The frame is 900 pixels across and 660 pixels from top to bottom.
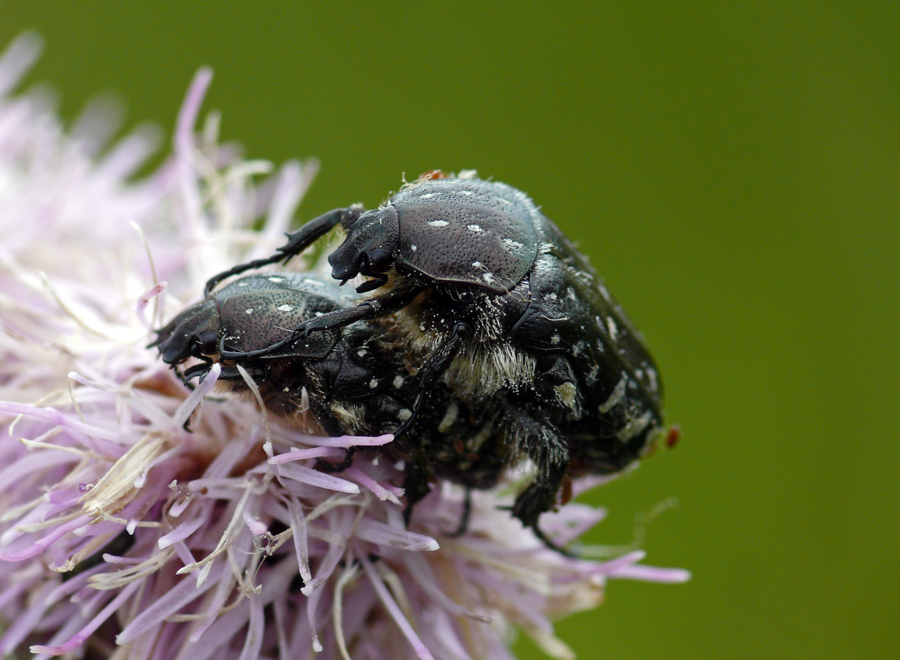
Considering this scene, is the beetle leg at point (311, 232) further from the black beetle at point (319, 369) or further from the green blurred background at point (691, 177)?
the green blurred background at point (691, 177)

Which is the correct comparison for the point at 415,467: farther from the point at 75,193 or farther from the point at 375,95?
the point at 375,95

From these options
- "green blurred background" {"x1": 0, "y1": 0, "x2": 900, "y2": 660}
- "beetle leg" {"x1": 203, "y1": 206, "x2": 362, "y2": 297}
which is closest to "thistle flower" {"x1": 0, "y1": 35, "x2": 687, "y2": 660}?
"beetle leg" {"x1": 203, "y1": 206, "x2": 362, "y2": 297}

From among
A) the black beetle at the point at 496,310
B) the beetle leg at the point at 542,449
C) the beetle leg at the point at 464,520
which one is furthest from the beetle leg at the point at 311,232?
the beetle leg at the point at 464,520

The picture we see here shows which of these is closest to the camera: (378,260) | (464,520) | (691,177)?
(378,260)

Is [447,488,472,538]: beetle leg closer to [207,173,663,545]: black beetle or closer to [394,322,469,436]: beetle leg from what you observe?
[207,173,663,545]: black beetle

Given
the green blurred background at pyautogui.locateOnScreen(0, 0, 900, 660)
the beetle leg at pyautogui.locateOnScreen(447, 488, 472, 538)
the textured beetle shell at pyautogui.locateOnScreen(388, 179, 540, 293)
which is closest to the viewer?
the textured beetle shell at pyautogui.locateOnScreen(388, 179, 540, 293)

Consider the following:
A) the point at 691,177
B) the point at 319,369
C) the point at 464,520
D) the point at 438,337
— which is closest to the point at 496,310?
the point at 438,337

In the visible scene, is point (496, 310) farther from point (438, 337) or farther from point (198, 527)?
point (198, 527)
